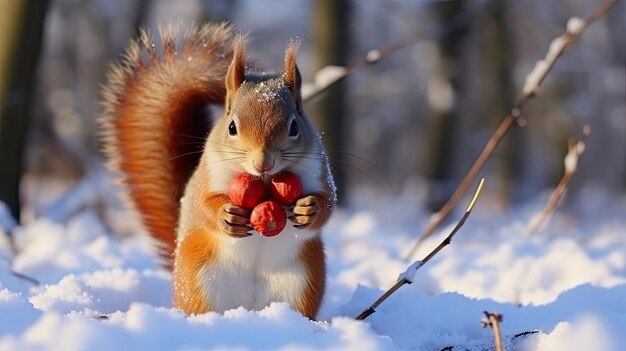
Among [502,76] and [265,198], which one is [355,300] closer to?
[265,198]

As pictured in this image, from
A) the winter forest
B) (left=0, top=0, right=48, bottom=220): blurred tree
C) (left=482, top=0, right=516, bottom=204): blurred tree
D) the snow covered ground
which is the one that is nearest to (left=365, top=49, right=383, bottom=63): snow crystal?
the winter forest

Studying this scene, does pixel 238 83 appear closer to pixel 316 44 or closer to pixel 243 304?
pixel 243 304

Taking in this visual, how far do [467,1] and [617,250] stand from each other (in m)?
5.95

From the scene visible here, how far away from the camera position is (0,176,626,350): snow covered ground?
121cm

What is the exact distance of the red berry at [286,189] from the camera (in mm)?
1800

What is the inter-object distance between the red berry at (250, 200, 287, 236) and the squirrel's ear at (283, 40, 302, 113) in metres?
0.37

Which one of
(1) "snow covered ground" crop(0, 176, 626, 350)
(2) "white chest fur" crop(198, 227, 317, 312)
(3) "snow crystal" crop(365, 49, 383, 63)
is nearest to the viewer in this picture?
(1) "snow covered ground" crop(0, 176, 626, 350)

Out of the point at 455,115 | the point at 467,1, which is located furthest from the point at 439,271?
the point at 467,1

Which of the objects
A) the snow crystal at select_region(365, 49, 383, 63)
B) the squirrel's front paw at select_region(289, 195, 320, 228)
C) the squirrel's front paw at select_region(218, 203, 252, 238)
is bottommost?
the squirrel's front paw at select_region(218, 203, 252, 238)

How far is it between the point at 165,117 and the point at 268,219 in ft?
2.67

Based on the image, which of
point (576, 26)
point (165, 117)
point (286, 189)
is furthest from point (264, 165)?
point (576, 26)

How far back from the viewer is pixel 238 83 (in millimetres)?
1997

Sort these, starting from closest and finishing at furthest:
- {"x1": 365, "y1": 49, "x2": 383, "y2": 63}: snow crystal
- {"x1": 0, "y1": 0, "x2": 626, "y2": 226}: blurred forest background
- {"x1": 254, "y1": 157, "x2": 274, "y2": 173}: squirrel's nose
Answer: {"x1": 254, "y1": 157, "x2": 274, "y2": 173}: squirrel's nose, {"x1": 365, "y1": 49, "x2": 383, "y2": 63}: snow crystal, {"x1": 0, "y1": 0, "x2": 626, "y2": 226}: blurred forest background

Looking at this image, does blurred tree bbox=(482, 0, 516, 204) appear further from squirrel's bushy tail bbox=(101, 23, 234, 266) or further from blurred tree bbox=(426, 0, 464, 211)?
squirrel's bushy tail bbox=(101, 23, 234, 266)
